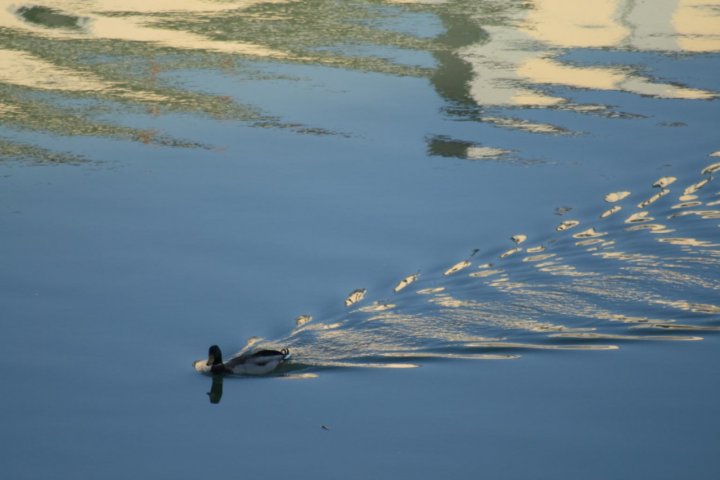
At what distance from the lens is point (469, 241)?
367 inches

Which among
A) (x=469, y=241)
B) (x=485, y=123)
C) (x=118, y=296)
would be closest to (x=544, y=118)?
(x=485, y=123)

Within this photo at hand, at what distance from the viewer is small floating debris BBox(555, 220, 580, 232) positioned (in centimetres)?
950

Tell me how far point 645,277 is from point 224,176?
146 inches

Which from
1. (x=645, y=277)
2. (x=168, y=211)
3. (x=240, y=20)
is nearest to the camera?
(x=645, y=277)

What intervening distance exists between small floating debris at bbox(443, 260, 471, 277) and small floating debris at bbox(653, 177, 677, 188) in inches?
87.1

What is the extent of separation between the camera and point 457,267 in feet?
29.2

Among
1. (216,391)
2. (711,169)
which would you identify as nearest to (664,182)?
(711,169)

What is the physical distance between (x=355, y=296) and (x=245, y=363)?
A: 1.12 metres

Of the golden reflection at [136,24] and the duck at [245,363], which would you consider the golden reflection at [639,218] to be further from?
the golden reflection at [136,24]

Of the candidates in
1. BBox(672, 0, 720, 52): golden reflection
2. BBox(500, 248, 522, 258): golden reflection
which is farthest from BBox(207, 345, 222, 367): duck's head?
BBox(672, 0, 720, 52): golden reflection

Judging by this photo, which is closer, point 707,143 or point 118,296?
point 118,296

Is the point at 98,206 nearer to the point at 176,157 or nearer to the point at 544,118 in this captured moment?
the point at 176,157

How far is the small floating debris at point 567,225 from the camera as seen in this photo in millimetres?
9500

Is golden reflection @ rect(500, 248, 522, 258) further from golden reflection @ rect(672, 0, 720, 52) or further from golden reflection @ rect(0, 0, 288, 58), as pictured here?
golden reflection @ rect(672, 0, 720, 52)
